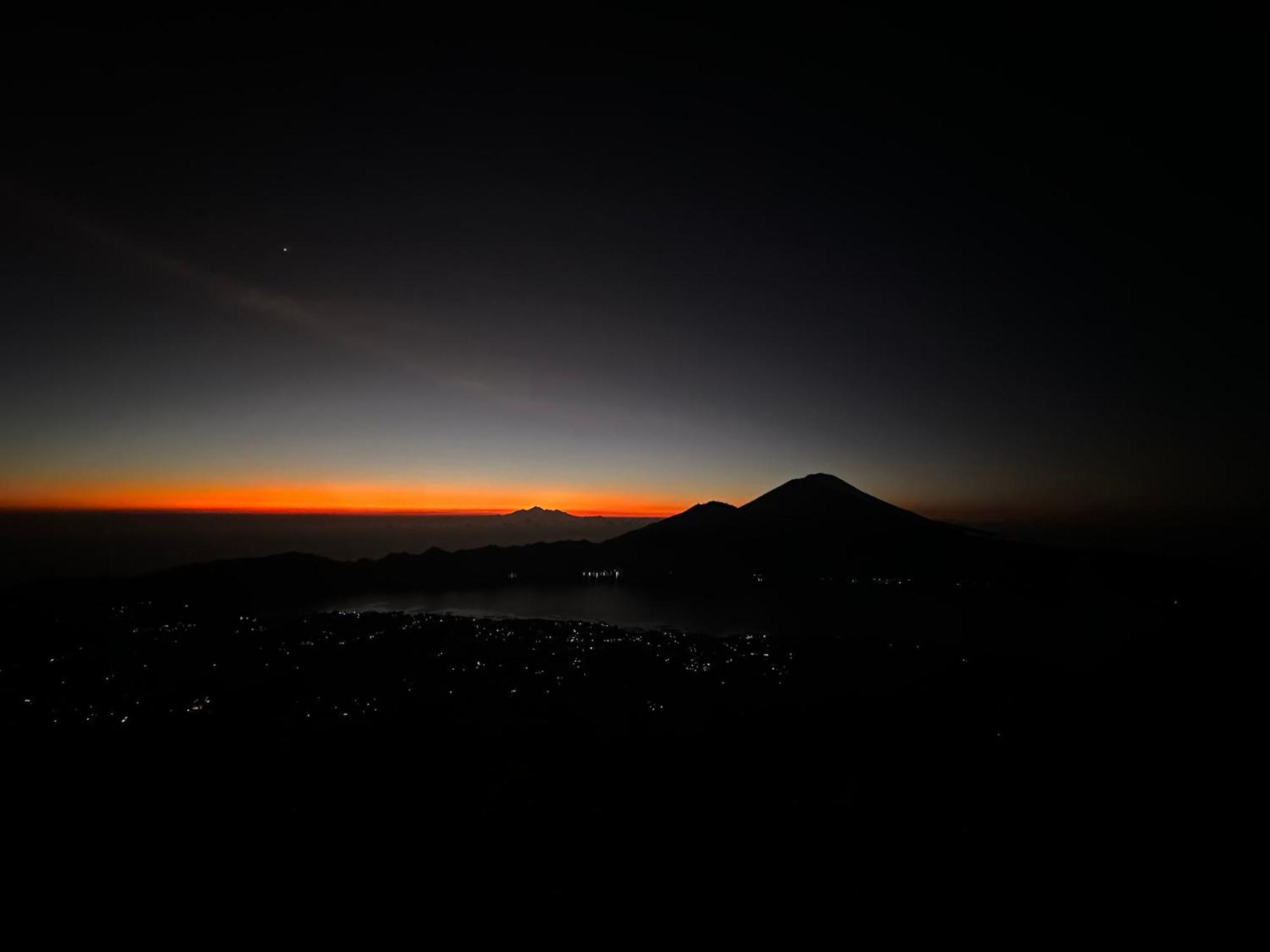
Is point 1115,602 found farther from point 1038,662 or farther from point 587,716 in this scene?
point 587,716

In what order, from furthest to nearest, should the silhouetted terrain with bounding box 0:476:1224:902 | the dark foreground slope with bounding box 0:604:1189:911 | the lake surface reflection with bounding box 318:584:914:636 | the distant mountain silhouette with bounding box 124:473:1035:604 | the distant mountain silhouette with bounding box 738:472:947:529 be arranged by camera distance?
the distant mountain silhouette with bounding box 738:472:947:529
the distant mountain silhouette with bounding box 124:473:1035:604
the lake surface reflection with bounding box 318:584:914:636
the silhouetted terrain with bounding box 0:476:1224:902
the dark foreground slope with bounding box 0:604:1189:911

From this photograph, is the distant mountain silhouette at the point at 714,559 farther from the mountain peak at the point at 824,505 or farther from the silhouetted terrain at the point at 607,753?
the silhouetted terrain at the point at 607,753

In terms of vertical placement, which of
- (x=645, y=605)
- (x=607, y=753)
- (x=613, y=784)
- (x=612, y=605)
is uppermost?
(x=613, y=784)

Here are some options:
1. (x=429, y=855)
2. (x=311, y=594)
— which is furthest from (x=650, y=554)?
(x=429, y=855)

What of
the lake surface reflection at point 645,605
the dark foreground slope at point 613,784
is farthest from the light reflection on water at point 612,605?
the dark foreground slope at point 613,784

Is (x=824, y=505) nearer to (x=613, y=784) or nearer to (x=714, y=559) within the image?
(x=714, y=559)

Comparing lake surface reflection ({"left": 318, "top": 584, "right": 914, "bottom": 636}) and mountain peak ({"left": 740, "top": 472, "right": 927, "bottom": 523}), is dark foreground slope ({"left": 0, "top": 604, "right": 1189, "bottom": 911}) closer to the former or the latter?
lake surface reflection ({"left": 318, "top": 584, "right": 914, "bottom": 636})

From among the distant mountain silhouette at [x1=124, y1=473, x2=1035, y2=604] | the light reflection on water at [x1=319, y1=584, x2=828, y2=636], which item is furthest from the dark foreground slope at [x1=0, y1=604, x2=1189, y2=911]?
the distant mountain silhouette at [x1=124, y1=473, x2=1035, y2=604]

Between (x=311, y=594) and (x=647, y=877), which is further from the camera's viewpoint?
(x=311, y=594)

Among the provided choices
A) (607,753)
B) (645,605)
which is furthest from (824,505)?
(607,753)

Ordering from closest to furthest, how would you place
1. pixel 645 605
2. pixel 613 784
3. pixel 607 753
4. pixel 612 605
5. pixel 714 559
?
pixel 613 784 → pixel 607 753 → pixel 612 605 → pixel 645 605 → pixel 714 559

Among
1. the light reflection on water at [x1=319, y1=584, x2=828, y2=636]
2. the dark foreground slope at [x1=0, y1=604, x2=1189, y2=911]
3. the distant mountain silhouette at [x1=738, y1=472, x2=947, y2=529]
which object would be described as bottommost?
the light reflection on water at [x1=319, y1=584, x2=828, y2=636]
